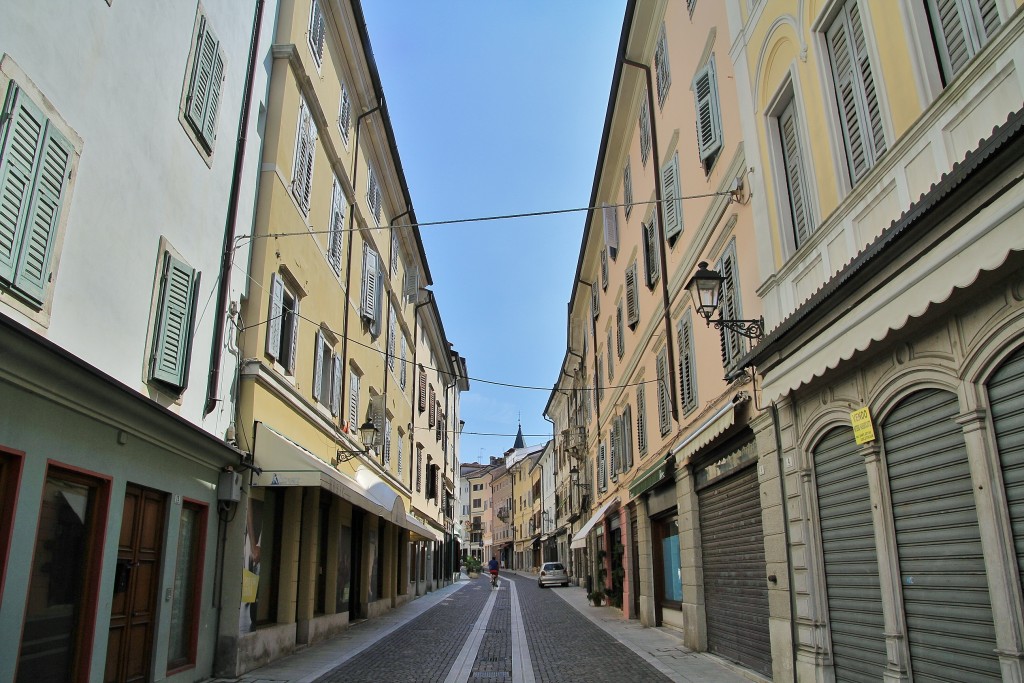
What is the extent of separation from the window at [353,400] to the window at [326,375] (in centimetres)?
103

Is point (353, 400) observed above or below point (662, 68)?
below

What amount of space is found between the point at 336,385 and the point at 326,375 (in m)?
0.58

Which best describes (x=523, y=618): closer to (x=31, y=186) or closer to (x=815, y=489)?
(x=815, y=489)

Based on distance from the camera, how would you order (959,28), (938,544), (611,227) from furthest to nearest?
(611,227), (938,544), (959,28)

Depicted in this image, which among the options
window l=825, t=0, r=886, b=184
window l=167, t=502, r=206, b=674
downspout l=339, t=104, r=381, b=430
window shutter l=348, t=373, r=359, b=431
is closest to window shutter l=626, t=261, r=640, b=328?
downspout l=339, t=104, r=381, b=430

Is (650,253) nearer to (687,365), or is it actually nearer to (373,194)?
(687,365)

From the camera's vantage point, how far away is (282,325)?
12.5 m

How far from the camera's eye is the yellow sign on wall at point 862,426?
21.7 ft

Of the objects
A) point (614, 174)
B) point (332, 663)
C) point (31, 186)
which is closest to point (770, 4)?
point (31, 186)

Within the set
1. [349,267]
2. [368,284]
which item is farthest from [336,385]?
[368,284]

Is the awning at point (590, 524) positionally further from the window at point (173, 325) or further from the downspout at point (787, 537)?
the window at point (173, 325)

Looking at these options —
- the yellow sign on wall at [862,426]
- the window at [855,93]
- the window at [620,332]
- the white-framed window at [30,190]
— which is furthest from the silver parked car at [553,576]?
the white-framed window at [30,190]

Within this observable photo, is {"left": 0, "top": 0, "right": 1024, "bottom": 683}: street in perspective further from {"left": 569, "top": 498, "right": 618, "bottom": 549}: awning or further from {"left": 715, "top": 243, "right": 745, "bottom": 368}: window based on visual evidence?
{"left": 569, "top": 498, "right": 618, "bottom": 549}: awning

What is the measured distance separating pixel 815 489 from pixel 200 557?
7691 millimetres
